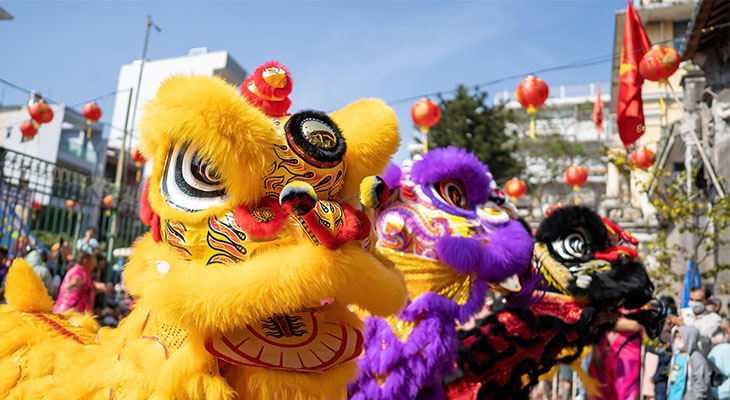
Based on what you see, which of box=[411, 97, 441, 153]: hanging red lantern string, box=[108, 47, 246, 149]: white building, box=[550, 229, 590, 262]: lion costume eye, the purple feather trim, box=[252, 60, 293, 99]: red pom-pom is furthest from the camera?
box=[108, 47, 246, 149]: white building

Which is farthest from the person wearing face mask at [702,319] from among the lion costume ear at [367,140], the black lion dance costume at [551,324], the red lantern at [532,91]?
the lion costume ear at [367,140]

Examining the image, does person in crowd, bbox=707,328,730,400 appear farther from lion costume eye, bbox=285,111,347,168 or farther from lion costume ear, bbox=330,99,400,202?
lion costume eye, bbox=285,111,347,168

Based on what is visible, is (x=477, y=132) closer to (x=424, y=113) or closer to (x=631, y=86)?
(x=424, y=113)

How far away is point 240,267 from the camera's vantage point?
4.87 ft

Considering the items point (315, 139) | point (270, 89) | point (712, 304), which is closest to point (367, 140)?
point (315, 139)

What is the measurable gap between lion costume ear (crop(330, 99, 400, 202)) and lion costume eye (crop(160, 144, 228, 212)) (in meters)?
0.38

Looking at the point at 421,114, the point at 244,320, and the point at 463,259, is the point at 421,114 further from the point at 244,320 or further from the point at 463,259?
the point at 244,320

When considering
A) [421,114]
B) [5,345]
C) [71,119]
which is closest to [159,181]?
[5,345]

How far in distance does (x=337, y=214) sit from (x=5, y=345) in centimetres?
122

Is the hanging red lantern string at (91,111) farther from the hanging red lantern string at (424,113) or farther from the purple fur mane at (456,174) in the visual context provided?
the purple fur mane at (456,174)

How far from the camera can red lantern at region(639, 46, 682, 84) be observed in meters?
6.48

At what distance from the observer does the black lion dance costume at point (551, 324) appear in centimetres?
312

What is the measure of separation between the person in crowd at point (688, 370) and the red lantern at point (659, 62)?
281 centimetres

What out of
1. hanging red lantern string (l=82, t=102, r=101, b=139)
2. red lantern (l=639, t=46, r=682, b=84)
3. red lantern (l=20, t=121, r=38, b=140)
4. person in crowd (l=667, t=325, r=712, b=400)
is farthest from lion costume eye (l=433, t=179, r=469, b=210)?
red lantern (l=20, t=121, r=38, b=140)
